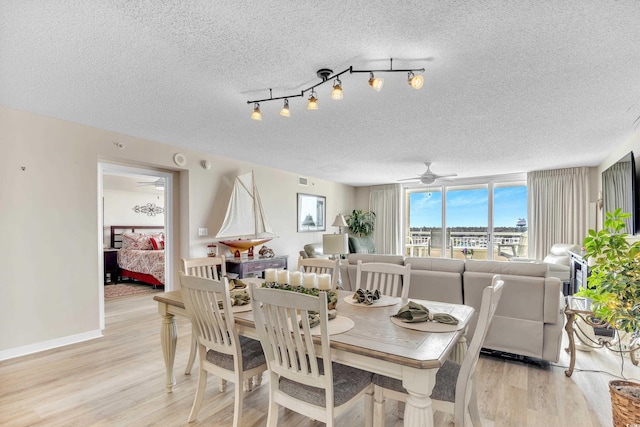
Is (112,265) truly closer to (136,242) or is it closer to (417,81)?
(136,242)

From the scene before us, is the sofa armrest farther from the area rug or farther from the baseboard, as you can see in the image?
the area rug

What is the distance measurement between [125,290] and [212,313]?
5.10 meters

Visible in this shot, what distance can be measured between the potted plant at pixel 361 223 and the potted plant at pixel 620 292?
6.38 meters

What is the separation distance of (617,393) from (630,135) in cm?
338

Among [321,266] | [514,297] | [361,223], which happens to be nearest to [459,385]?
[321,266]

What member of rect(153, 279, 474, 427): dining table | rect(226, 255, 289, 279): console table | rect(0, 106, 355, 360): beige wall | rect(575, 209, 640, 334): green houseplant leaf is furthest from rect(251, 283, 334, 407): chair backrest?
rect(226, 255, 289, 279): console table

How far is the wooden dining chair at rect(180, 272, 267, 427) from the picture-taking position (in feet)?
5.89

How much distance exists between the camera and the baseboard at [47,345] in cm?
293

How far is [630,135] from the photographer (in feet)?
12.2

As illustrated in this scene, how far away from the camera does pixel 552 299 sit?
265cm

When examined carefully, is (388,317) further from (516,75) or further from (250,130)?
(250,130)

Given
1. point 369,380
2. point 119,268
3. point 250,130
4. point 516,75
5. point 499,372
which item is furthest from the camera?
point 119,268

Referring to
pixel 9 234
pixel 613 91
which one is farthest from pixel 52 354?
pixel 613 91

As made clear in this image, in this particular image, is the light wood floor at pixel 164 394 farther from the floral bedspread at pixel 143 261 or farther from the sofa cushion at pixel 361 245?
the sofa cushion at pixel 361 245
